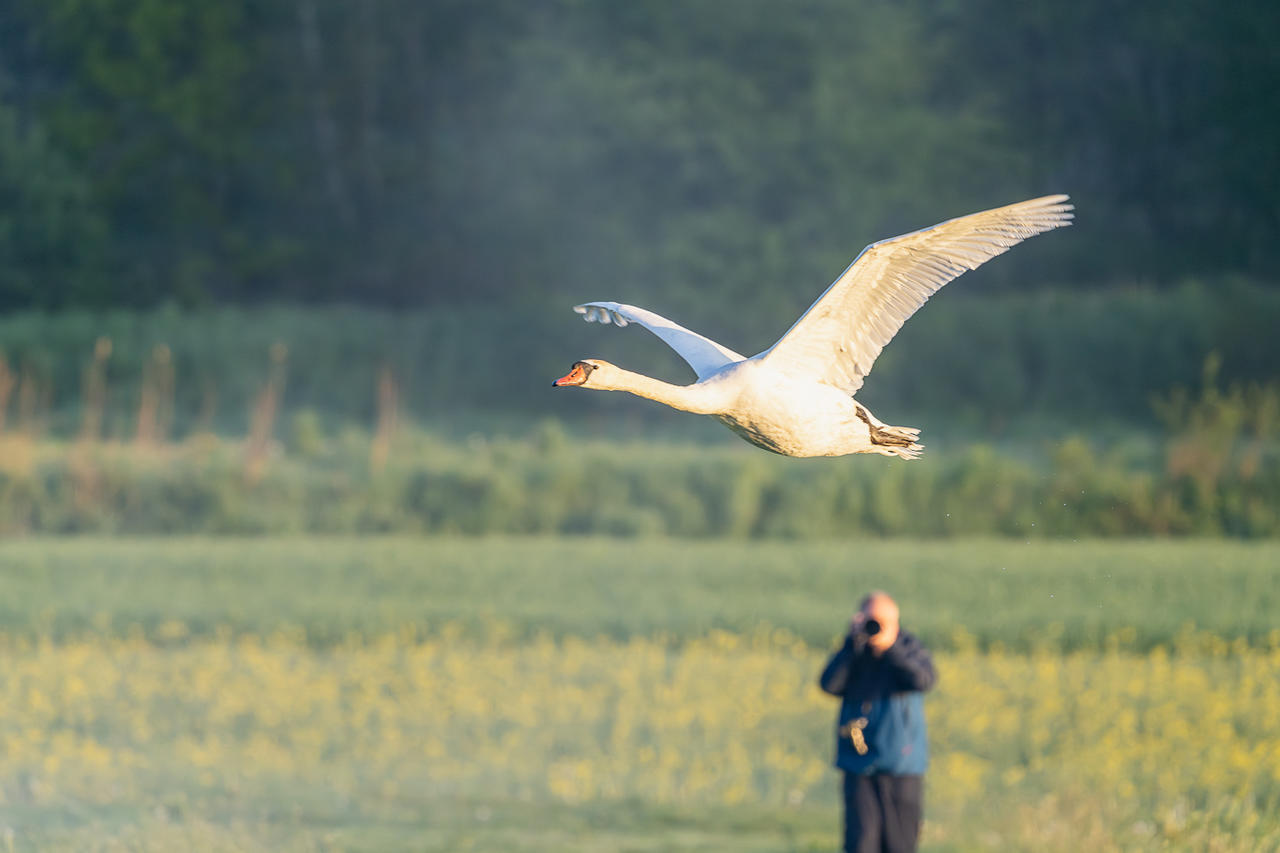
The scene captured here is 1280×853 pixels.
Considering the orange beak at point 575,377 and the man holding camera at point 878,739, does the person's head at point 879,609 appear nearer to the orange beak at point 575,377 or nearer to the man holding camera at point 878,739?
the man holding camera at point 878,739

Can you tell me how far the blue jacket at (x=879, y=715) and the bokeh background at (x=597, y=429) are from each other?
9.94 feet

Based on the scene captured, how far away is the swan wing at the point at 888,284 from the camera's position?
435 cm

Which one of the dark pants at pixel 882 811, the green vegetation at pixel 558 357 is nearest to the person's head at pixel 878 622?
the dark pants at pixel 882 811

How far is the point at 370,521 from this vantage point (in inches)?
971

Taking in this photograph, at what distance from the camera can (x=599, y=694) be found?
14.3 m

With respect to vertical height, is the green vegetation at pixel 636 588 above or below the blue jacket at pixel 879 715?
above

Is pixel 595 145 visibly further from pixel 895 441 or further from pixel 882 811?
pixel 895 441

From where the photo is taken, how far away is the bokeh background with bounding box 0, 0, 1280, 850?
12375 millimetres

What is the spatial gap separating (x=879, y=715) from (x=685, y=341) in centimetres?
334

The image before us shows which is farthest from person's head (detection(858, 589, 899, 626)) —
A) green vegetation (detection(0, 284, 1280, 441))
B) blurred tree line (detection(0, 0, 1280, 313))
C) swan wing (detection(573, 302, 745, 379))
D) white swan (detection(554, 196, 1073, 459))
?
blurred tree line (detection(0, 0, 1280, 313))

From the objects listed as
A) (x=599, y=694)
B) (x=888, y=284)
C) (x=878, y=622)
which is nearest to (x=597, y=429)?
(x=599, y=694)

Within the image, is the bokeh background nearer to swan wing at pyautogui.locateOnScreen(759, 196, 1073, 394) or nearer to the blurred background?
the blurred background

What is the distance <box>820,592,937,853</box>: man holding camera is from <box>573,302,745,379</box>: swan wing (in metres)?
2.73

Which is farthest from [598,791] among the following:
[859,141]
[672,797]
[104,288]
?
[104,288]
